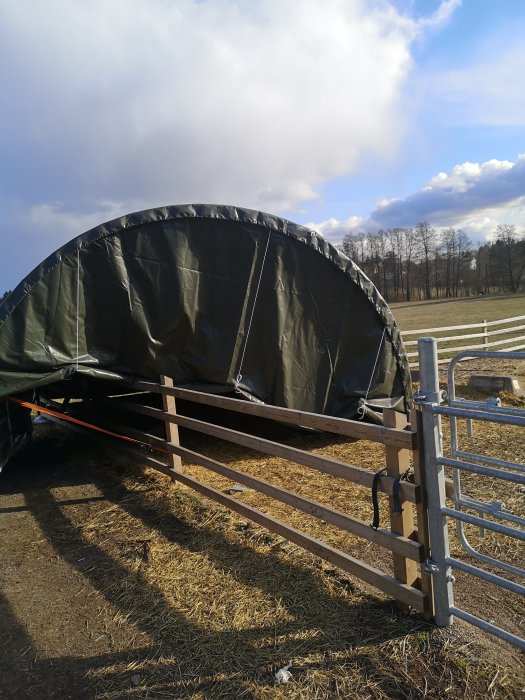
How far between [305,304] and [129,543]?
3804mm

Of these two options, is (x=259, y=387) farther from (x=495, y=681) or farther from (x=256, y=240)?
(x=495, y=681)

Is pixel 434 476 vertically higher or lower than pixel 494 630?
higher

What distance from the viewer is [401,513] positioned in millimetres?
3014

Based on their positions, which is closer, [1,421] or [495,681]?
[495,681]

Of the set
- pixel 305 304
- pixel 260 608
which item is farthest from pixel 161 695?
pixel 305 304

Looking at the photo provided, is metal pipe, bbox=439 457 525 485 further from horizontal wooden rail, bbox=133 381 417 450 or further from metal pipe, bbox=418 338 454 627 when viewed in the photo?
horizontal wooden rail, bbox=133 381 417 450

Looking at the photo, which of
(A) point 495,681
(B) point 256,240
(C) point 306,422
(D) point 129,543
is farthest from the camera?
(B) point 256,240

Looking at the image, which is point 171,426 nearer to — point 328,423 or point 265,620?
point 328,423

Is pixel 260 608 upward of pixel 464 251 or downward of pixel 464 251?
downward

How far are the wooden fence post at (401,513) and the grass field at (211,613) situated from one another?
275 mm

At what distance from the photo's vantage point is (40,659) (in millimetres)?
3135

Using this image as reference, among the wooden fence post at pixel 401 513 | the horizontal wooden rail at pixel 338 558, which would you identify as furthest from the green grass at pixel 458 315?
the wooden fence post at pixel 401 513

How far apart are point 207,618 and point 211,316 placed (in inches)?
153

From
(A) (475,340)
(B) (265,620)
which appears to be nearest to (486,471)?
(B) (265,620)
